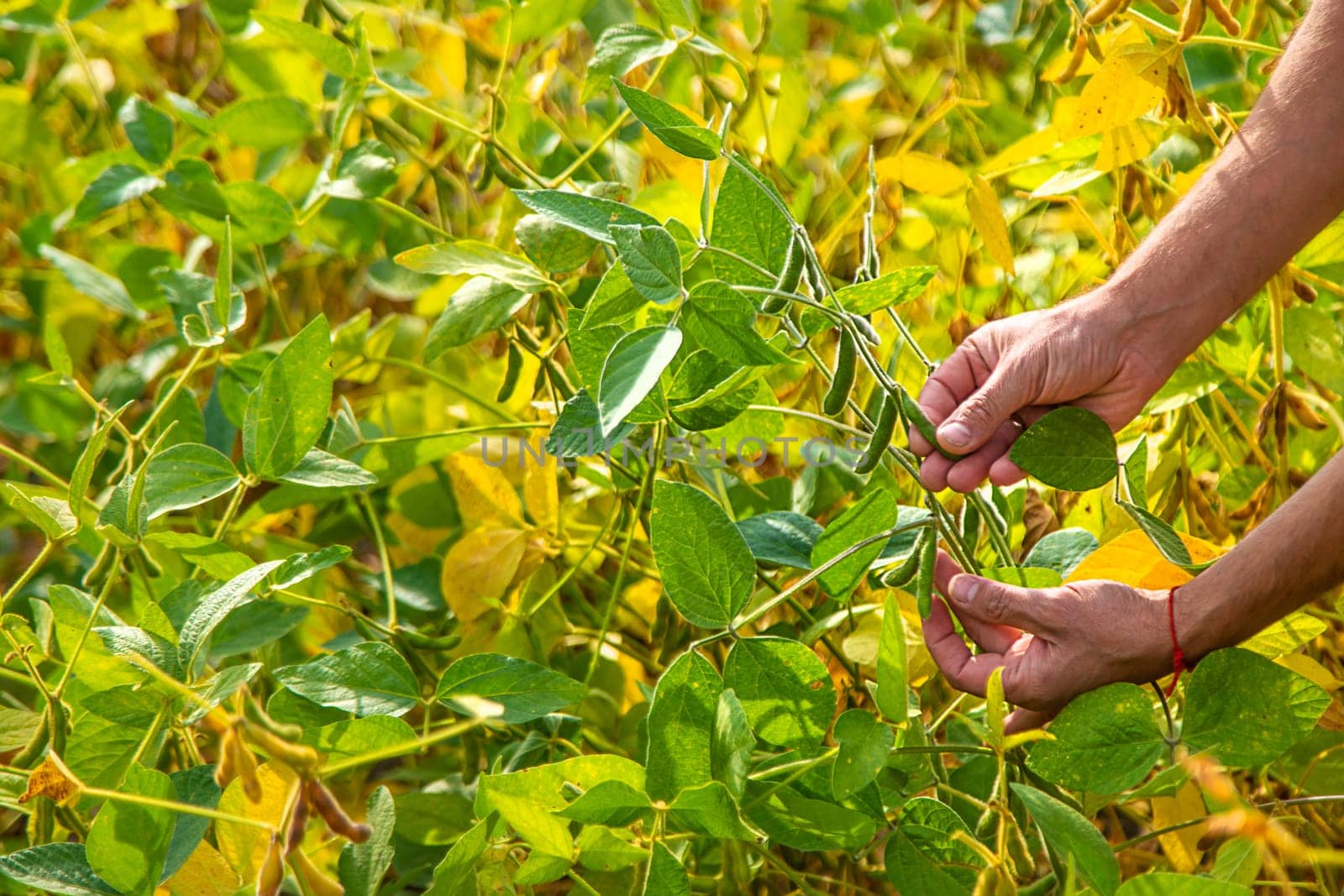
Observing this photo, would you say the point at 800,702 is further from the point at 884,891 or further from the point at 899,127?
the point at 899,127

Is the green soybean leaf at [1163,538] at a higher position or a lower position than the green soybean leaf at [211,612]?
higher

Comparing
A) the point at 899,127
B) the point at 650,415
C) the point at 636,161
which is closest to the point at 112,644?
the point at 650,415

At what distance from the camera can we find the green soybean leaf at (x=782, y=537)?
2.21 feet

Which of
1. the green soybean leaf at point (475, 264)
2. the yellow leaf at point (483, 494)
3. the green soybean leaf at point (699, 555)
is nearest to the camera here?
the green soybean leaf at point (699, 555)

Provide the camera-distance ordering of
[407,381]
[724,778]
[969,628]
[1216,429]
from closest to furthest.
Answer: [724,778] < [969,628] < [1216,429] < [407,381]

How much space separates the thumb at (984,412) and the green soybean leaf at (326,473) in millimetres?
327

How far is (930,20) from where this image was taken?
1.33 metres

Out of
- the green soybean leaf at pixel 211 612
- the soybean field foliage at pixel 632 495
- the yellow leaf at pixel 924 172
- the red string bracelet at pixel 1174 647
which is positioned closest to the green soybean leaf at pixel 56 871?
the soybean field foliage at pixel 632 495

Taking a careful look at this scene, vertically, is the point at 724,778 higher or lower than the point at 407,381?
higher

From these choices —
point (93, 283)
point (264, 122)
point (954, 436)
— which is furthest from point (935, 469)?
point (93, 283)

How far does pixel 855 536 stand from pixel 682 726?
0.14m

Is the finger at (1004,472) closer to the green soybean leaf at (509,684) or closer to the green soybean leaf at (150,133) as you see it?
the green soybean leaf at (509,684)

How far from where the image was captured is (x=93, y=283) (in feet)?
3.45

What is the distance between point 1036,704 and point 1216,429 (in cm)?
36
